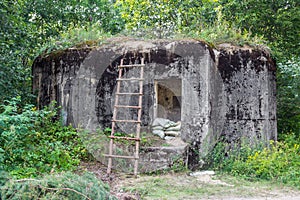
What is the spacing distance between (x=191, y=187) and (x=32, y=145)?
Answer: 2.55 meters

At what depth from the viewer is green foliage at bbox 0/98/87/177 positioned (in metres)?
4.36

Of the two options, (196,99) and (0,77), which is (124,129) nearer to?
(196,99)

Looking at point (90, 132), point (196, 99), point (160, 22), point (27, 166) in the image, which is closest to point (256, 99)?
point (196, 99)

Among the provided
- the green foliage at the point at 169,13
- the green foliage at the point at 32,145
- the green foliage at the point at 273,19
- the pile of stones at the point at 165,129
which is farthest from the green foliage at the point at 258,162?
the green foliage at the point at 169,13

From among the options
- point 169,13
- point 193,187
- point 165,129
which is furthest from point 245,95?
point 169,13

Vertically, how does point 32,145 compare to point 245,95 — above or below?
below

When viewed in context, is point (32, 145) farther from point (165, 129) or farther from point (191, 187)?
point (165, 129)

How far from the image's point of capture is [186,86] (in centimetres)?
649

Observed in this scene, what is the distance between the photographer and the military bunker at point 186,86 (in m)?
6.42

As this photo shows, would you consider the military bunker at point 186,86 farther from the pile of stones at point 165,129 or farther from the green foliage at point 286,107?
the green foliage at point 286,107

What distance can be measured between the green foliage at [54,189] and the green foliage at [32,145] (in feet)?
2.79

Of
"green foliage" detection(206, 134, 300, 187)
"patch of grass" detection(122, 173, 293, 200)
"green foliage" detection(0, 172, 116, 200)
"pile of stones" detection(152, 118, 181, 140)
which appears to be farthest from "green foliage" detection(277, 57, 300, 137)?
"green foliage" detection(0, 172, 116, 200)

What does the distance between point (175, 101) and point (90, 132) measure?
3.03 m

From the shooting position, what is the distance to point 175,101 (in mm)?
8961
